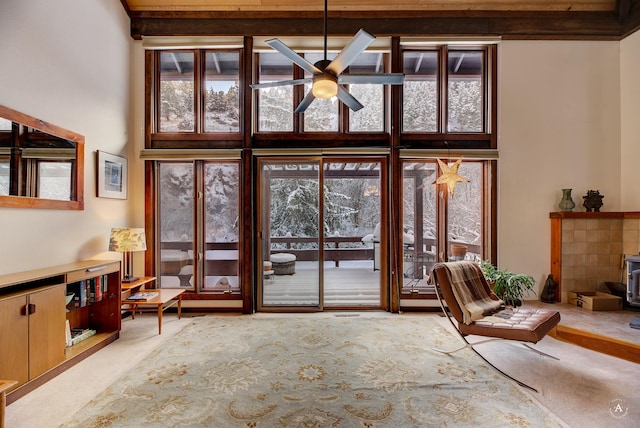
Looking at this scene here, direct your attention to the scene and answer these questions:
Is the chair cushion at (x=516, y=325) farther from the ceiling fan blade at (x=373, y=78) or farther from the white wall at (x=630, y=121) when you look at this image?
the white wall at (x=630, y=121)

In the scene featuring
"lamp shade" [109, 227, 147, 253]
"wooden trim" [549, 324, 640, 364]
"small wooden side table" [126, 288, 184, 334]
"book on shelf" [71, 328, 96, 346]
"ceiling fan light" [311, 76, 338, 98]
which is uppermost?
"ceiling fan light" [311, 76, 338, 98]

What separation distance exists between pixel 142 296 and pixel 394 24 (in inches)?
195

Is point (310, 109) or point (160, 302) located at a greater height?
point (310, 109)

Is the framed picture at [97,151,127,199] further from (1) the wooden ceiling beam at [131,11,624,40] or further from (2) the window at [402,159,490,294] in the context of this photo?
(2) the window at [402,159,490,294]

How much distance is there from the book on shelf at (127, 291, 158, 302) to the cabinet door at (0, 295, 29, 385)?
1.21m

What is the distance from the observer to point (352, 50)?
231cm

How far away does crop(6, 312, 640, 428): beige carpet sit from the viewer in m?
2.00

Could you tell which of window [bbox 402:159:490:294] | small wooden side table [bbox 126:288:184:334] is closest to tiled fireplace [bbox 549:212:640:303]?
window [bbox 402:159:490:294]

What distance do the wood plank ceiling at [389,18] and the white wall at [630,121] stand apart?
29cm

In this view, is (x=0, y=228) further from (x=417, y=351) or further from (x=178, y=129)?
(x=417, y=351)

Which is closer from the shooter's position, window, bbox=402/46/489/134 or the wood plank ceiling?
the wood plank ceiling

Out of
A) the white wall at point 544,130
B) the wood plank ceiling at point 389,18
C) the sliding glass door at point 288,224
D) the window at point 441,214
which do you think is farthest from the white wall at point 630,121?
the sliding glass door at point 288,224

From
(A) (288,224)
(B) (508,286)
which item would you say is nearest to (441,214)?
(B) (508,286)

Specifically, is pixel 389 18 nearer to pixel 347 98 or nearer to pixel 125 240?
pixel 347 98
